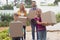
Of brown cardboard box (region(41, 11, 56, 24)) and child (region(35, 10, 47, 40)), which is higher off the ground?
brown cardboard box (region(41, 11, 56, 24))

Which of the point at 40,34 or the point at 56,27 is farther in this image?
the point at 56,27

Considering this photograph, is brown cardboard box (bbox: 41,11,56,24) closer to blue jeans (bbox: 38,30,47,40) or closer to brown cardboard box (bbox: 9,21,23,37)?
blue jeans (bbox: 38,30,47,40)

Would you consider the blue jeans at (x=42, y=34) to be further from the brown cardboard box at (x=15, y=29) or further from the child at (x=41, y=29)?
the brown cardboard box at (x=15, y=29)

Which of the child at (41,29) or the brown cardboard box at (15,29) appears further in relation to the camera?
the child at (41,29)

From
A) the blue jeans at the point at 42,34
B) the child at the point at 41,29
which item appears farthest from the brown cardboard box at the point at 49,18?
the blue jeans at the point at 42,34

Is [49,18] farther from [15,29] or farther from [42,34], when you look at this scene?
[15,29]

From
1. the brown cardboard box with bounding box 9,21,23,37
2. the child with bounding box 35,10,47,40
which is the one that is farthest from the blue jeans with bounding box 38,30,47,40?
the brown cardboard box with bounding box 9,21,23,37

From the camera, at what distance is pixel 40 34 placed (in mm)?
9414

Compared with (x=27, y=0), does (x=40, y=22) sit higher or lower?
higher

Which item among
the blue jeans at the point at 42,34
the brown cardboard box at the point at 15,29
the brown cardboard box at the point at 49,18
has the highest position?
the brown cardboard box at the point at 49,18

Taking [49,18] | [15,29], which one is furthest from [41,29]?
[15,29]

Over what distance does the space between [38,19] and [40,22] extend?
0.19 metres

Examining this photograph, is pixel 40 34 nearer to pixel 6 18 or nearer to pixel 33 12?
pixel 33 12

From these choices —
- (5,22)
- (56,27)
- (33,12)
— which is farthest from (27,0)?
(33,12)
